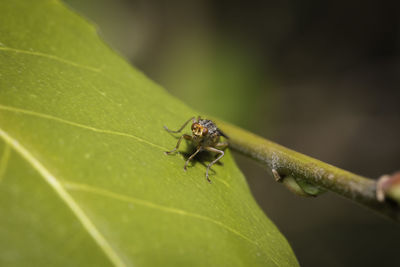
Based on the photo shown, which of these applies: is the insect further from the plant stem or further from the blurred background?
the blurred background

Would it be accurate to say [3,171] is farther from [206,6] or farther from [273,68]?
[206,6]

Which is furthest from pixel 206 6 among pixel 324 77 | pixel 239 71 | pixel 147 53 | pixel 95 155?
pixel 95 155

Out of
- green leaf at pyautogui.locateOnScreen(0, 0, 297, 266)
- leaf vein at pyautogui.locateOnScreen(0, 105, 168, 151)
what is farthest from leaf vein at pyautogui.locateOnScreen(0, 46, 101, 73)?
leaf vein at pyautogui.locateOnScreen(0, 105, 168, 151)

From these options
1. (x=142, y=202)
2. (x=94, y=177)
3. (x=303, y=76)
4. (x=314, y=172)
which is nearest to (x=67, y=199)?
(x=94, y=177)

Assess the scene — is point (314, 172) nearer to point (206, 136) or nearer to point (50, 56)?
point (206, 136)

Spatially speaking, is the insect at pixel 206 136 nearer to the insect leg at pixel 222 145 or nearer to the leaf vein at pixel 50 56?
the insect leg at pixel 222 145
